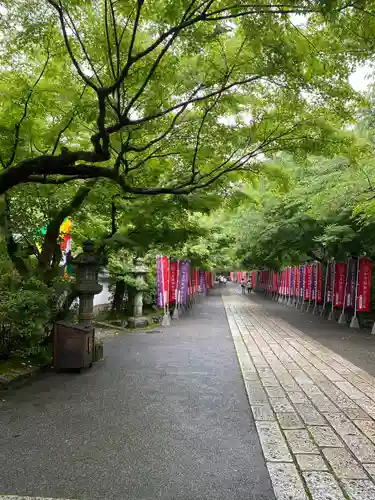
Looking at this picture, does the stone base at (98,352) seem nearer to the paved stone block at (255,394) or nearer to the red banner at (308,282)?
the paved stone block at (255,394)

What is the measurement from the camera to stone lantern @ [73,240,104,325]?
909cm

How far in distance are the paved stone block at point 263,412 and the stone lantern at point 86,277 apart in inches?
178

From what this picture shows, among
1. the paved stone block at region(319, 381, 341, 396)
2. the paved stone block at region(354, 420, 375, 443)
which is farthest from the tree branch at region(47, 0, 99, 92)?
the paved stone block at region(319, 381, 341, 396)

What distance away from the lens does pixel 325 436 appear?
5043 mm

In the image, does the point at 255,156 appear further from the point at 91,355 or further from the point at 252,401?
the point at 91,355

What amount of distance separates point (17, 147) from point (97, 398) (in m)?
4.69

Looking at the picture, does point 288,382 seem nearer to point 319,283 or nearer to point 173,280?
point 173,280

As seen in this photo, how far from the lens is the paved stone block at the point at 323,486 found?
143 inches

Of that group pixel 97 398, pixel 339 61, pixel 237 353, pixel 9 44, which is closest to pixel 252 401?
pixel 97 398

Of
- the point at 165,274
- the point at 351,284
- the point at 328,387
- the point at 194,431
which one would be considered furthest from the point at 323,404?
the point at 351,284

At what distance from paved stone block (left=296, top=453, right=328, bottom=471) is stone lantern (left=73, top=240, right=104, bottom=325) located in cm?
595

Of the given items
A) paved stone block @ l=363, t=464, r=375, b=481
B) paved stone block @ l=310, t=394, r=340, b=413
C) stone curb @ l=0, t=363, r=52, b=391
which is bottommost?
stone curb @ l=0, t=363, r=52, b=391

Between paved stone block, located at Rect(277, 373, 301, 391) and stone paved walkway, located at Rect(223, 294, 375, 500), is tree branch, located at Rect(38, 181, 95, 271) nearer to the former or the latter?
stone paved walkway, located at Rect(223, 294, 375, 500)

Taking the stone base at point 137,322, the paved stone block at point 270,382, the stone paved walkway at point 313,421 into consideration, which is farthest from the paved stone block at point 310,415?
the stone base at point 137,322
